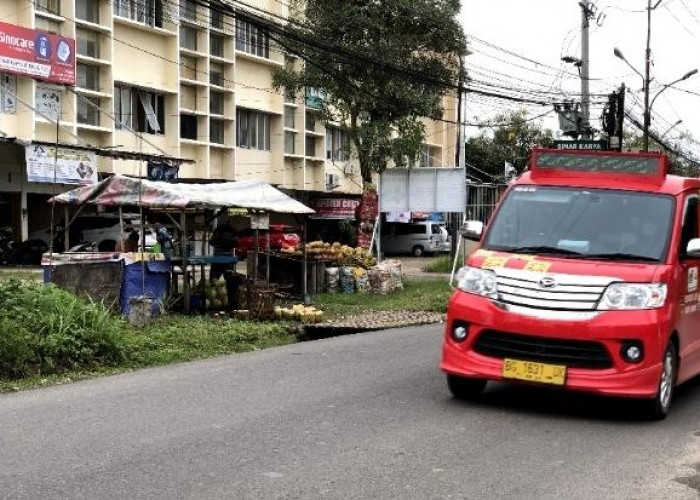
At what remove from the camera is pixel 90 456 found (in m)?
6.01

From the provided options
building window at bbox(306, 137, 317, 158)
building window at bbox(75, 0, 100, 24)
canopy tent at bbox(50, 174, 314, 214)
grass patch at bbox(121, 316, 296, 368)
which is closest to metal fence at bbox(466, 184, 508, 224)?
canopy tent at bbox(50, 174, 314, 214)

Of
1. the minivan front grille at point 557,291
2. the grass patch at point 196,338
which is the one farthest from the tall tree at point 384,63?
the minivan front grille at point 557,291

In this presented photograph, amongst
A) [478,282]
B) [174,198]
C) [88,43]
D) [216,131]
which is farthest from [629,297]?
[216,131]

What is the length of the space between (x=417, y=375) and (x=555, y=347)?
2719 mm

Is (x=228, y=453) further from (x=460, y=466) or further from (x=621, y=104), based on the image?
(x=621, y=104)

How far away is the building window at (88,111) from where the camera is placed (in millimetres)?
28516

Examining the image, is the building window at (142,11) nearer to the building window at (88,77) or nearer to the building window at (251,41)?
the building window at (88,77)

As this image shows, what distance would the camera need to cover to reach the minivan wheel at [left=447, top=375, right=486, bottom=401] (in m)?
7.95

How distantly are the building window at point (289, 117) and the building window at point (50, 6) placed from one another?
13.4m

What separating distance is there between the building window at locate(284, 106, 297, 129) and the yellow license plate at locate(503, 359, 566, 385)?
109 feet

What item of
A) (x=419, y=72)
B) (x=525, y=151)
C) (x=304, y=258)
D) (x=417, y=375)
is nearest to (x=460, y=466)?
(x=417, y=375)

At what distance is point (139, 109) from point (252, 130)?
23.4 feet

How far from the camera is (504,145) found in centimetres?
5550

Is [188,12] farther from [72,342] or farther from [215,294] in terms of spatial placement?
[72,342]
